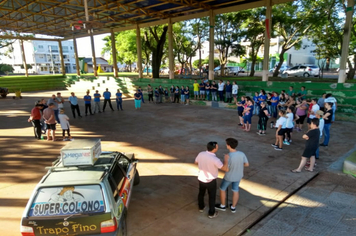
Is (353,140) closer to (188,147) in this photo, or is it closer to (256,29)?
(188,147)

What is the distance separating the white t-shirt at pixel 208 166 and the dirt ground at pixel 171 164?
0.90 metres

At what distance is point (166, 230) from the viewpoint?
4316 mm

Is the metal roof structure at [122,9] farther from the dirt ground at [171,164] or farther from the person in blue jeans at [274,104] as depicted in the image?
the dirt ground at [171,164]

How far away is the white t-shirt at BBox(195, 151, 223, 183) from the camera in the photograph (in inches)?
169

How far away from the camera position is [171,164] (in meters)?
7.31

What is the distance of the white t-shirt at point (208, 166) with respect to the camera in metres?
4.29

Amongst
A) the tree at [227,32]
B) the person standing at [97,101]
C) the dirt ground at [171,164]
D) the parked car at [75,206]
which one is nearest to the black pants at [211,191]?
the dirt ground at [171,164]

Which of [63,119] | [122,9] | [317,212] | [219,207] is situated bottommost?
[317,212]

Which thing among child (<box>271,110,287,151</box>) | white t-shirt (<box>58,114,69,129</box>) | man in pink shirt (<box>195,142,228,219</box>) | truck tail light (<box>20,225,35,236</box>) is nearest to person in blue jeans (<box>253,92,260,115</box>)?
child (<box>271,110,287,151</box>)

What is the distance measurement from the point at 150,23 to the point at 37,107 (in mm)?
16294

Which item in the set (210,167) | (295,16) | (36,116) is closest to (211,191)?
(210,167)

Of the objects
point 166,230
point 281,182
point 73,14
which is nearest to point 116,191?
point 166,230

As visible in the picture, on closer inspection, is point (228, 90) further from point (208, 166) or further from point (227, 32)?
point (227, 32)

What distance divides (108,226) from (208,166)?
195 centimetres
